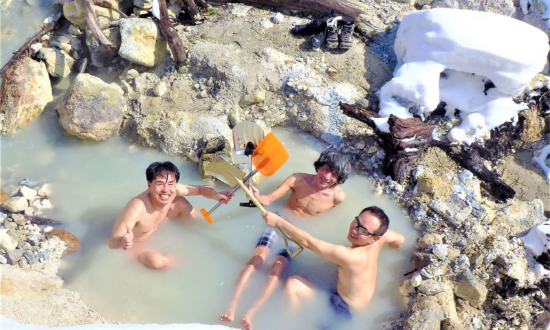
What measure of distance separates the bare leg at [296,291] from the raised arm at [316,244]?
0.36 m

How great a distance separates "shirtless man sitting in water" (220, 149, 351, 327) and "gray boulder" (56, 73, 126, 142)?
1894mm

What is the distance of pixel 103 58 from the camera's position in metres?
5.03

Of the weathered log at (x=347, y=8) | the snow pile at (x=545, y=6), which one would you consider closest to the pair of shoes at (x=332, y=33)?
the weathered log at (x=347, y=8)

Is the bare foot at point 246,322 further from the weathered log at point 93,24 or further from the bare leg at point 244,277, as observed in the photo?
the weathered log at point 93,24

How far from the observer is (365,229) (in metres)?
3.23

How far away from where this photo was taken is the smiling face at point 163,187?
342 centimetres

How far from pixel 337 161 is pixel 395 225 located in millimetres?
1007

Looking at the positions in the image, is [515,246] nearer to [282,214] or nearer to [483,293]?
[483,293]

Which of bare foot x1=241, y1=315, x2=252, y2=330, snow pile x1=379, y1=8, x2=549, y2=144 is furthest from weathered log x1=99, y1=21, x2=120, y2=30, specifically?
bare foot x1=241, y1=315, x2=252, y2=330

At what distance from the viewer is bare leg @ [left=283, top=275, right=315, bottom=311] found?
3580 millimetres

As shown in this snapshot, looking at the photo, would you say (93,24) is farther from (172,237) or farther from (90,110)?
(172,237)

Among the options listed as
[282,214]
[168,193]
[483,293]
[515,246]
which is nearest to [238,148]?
[168,193]

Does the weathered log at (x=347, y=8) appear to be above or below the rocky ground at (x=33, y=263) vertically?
above

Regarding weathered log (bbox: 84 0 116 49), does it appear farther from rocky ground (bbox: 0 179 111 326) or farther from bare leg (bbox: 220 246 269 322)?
bare leg (bbox: 220 246 269 322)
